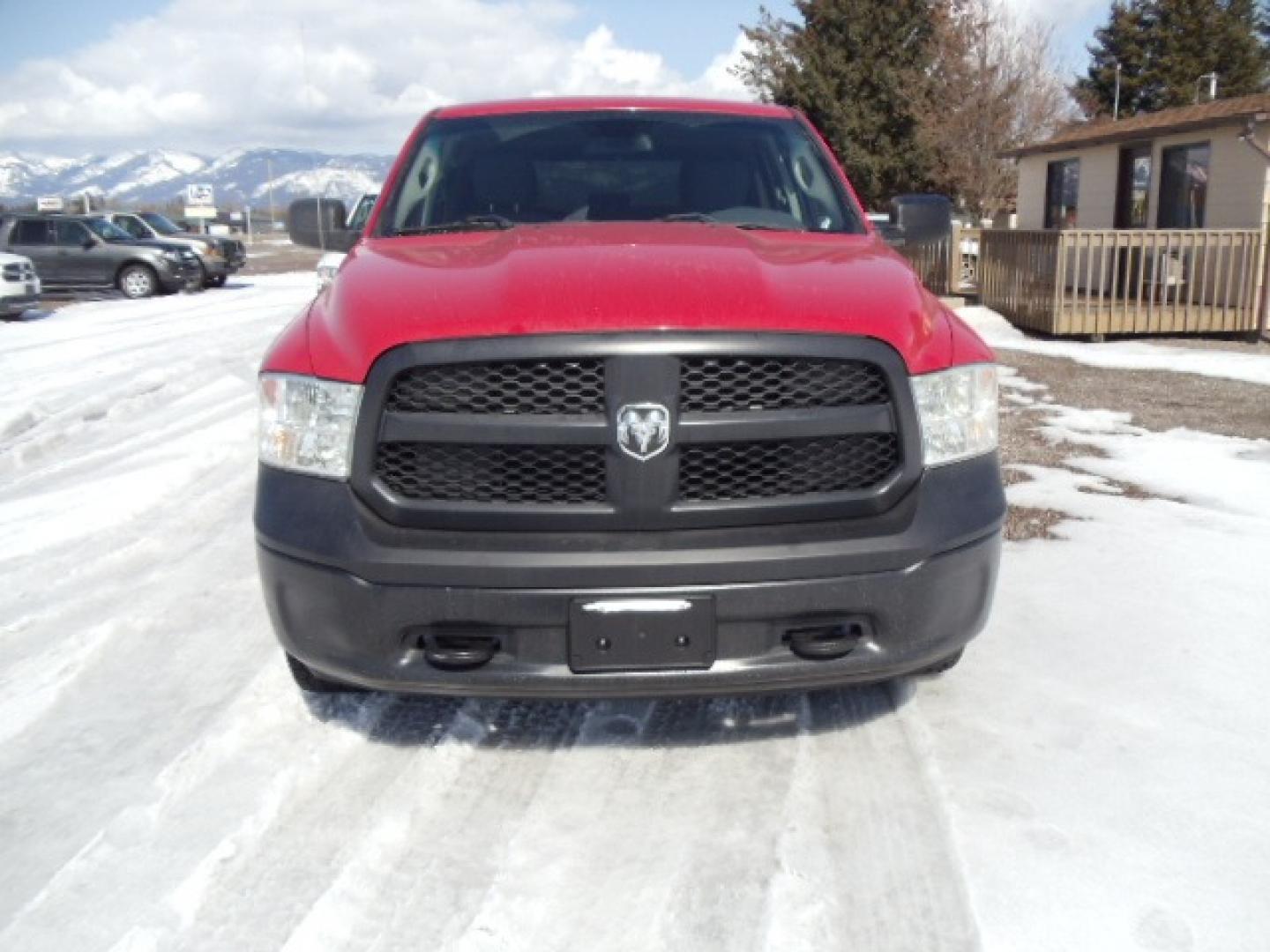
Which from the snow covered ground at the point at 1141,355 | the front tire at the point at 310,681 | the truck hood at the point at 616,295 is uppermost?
the truck hood at the point at 616,295

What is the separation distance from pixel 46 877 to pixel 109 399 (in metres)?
6.82

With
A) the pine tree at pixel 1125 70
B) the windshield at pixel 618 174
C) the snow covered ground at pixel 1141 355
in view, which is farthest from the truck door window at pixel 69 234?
the pine tree at pixel 1125 70

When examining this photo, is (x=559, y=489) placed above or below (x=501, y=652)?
above

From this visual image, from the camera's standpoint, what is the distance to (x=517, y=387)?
2418 mm

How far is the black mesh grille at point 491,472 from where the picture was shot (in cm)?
243

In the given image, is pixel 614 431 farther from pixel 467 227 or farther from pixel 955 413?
pixel 467 227

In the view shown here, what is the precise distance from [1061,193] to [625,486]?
20862 mm

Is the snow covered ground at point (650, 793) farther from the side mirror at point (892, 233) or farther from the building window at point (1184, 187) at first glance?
the building window at point (1184, 187)

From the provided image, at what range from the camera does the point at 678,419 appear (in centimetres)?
238

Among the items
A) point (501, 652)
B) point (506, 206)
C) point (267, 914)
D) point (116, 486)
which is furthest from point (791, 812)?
point (116, 486)

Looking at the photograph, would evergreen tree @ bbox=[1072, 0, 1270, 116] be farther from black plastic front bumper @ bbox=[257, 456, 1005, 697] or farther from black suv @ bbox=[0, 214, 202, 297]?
black plastic front bumper @ bbox=[257, 456, 1005, 697]

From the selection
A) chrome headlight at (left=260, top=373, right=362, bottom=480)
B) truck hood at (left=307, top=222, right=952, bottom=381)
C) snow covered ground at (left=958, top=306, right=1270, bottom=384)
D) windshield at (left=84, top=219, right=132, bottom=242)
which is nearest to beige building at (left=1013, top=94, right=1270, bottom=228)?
snow covered ground at (left=958, top=306, right=1270, bottom=384)

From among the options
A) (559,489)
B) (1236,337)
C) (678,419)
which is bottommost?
(1236,337)

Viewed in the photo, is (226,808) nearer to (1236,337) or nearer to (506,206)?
(506,206)
